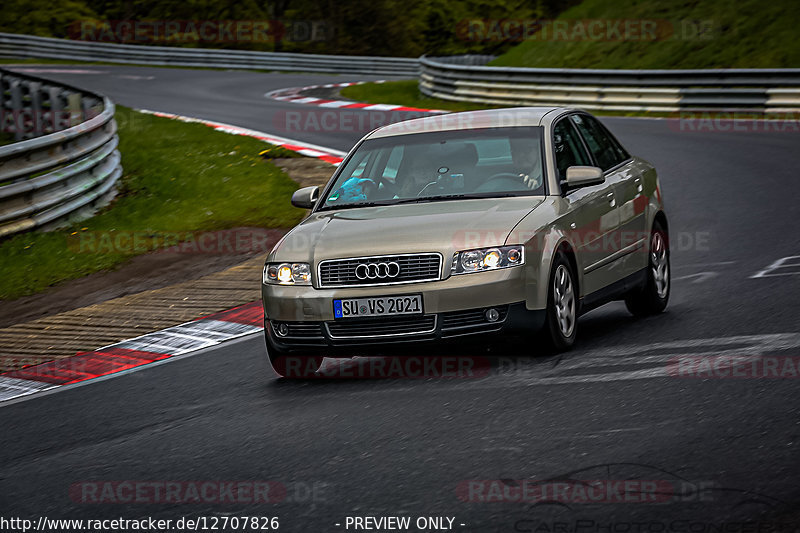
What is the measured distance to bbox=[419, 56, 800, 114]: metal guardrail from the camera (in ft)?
80.5

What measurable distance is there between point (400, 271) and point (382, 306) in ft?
0.77

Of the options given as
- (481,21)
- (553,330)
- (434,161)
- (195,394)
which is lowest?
(481,21)

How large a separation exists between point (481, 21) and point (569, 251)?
6984 cm

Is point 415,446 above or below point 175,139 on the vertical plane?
above

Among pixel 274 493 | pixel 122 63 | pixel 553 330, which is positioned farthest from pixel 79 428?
pixel 122 63

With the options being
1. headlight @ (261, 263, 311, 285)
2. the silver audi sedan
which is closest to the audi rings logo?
the silver audi sedan

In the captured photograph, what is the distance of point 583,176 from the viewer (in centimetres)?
812

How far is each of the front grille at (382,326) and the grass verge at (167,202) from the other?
234 inches

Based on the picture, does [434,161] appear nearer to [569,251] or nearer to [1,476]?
[569,251]

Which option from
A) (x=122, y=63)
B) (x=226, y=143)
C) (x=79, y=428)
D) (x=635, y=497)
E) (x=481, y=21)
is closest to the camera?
(x=635, y=497)

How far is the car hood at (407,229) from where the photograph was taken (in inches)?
296

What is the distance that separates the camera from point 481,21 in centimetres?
7619

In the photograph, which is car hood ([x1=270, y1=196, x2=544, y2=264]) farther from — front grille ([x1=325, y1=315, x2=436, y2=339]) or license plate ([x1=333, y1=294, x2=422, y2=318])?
front grille ([x1=325, y1=315, x2=436, y2=339])

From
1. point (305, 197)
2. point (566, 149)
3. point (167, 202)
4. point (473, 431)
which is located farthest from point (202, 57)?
point (473, 431)
